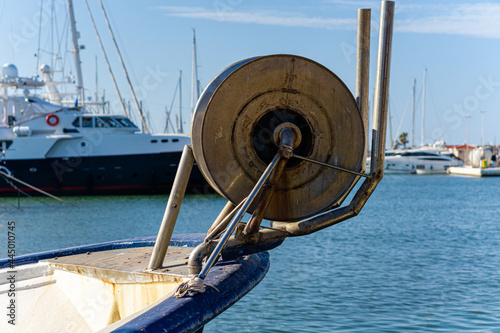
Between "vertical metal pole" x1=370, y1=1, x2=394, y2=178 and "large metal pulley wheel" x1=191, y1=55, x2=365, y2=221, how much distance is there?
0.17 metres

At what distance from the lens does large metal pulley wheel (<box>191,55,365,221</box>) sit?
517 cm

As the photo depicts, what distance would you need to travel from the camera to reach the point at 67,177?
42.4m

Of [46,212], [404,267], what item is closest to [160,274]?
[404,267]

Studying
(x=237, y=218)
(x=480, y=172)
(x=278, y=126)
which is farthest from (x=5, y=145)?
(x=480, y=172)

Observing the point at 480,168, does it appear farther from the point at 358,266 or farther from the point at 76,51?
the point at 358,266

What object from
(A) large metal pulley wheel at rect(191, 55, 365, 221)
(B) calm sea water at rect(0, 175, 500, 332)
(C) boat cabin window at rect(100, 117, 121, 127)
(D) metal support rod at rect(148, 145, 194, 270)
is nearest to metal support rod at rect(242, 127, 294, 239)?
(A) large metal pulley wheel at rect(191, 55, 365, 221)

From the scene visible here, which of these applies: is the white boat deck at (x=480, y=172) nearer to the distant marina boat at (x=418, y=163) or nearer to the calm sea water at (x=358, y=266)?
the distant marina boat at (x=418, y=163)

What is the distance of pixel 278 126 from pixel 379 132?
0.94 metres

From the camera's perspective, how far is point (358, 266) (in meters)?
16.7

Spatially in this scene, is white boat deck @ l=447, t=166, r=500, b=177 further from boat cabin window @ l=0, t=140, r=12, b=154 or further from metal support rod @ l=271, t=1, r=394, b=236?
metal support rod @ l=271, t=1, r=394, b=236

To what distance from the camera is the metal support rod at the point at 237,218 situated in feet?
15.3

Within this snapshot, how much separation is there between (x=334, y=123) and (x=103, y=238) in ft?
61.7

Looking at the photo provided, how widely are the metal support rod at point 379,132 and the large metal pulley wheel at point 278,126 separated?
0.11 m

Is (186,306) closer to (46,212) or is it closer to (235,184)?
(235,184)
